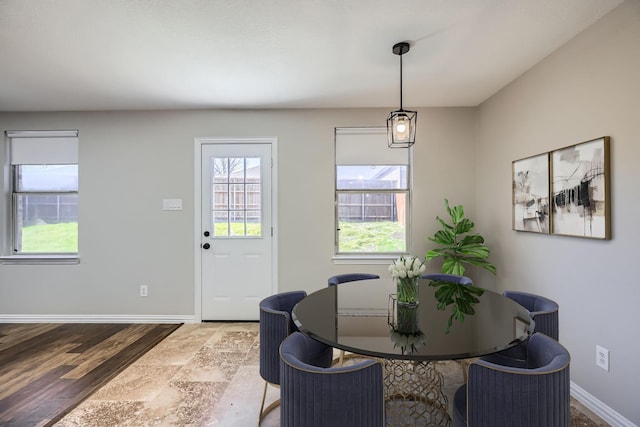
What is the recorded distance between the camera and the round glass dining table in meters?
1.24

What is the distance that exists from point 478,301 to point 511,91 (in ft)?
7.02

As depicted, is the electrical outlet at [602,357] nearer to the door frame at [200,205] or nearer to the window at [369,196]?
the window at [369,196]

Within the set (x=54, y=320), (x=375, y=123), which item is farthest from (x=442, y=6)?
(x=54, y=320)

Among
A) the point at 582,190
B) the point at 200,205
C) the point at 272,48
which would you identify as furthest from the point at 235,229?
the point at 582,190

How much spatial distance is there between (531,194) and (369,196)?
5.25 ft

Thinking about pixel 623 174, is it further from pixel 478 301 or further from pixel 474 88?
pixel 474 88

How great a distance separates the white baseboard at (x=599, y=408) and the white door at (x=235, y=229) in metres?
2.85

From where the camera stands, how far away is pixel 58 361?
267 centimetres

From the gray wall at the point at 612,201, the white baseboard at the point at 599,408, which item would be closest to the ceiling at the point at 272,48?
the gray wall at the point at 612,201

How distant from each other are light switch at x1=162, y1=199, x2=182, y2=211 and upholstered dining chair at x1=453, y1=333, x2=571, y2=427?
3.42 m

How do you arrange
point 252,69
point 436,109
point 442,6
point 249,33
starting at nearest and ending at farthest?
point 442,6
point 249,33
point 252,69
point 436,109

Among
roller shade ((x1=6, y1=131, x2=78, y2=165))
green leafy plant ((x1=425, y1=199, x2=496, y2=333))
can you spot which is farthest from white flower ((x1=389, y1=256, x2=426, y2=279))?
roller shade ((x1=6, y1=131, x2=78, y2=165))

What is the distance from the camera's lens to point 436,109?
3504 millimetres

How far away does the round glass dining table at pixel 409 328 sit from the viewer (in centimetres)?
124
